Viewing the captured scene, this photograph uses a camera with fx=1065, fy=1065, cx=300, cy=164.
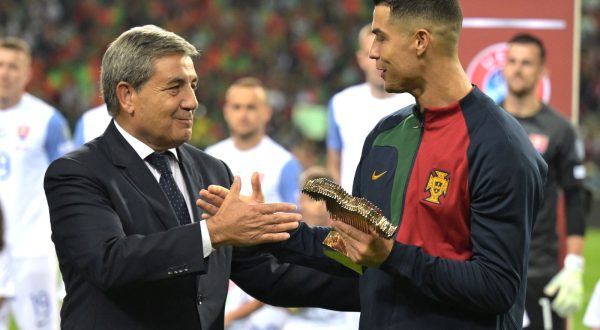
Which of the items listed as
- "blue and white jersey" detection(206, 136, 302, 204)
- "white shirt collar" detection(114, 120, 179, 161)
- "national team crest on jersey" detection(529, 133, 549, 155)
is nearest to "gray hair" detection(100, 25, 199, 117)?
"white shirt collar" detection(114, 120, 179, 161)

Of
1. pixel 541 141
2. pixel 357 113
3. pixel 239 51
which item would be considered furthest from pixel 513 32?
pixel 239 51

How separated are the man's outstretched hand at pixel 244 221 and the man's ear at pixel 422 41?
0.64 metres

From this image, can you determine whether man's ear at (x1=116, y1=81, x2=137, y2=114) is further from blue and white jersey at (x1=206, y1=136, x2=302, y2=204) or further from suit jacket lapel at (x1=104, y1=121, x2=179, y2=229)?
blue and white jersey at (x1=206, y1=136, x2=302, y2=204)

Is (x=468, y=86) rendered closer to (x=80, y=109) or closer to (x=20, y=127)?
(x=20, y=127)

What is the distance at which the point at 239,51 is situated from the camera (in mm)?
21078

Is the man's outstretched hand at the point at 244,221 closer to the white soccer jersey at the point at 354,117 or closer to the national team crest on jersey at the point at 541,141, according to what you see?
the national team crest on jersey at the point at 541,141

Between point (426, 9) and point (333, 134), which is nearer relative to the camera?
point (426, 9)

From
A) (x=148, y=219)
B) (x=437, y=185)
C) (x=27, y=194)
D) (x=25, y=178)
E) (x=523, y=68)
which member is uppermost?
(x=523, y=68)

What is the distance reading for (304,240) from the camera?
12.3 ft

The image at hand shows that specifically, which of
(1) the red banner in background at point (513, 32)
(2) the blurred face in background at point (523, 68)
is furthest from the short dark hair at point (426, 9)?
(1) the red banner in background at point (513, 32)

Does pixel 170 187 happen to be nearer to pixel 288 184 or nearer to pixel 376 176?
pixel 376 176

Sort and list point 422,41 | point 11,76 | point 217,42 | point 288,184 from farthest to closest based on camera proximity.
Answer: point 217,42, point 11,76, point 288,184, point 422,41

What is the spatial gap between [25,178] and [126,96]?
4.85 meters

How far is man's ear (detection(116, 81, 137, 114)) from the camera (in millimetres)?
3705
